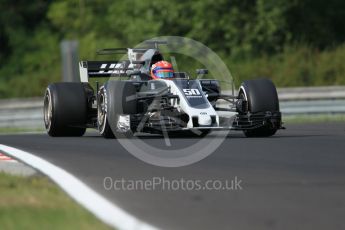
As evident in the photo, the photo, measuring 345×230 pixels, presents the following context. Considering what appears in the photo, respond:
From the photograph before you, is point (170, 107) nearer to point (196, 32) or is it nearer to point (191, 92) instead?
point (191, 92)

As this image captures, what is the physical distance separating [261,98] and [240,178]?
229 inches

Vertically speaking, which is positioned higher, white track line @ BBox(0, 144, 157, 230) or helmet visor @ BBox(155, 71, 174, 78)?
helmet visor @ BBox(155, 71, 174, 78)

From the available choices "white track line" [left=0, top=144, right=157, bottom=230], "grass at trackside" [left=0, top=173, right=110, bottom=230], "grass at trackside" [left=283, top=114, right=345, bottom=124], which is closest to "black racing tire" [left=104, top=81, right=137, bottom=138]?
"white track line" [left=0, top=144, right=157, bottom=230]

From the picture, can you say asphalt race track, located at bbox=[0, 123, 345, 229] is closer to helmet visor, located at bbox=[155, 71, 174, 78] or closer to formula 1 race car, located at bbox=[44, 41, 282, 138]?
formula 1 race car, located at bbox=[44, 41, 282, 138]

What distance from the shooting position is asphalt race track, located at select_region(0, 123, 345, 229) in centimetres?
647

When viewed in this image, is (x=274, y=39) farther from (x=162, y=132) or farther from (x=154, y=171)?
(x=154, y=171)

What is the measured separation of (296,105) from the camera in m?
23.9

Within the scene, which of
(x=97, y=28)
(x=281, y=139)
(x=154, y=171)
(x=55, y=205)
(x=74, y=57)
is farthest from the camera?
(x=97, y=28)

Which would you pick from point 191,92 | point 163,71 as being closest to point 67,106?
point 163,71

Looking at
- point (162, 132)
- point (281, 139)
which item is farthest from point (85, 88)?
point (281, 139)

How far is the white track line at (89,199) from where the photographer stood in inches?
240

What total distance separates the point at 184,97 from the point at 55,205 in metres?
7.13

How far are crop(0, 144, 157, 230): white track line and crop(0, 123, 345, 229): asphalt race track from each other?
11 cm

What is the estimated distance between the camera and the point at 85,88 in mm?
16203
